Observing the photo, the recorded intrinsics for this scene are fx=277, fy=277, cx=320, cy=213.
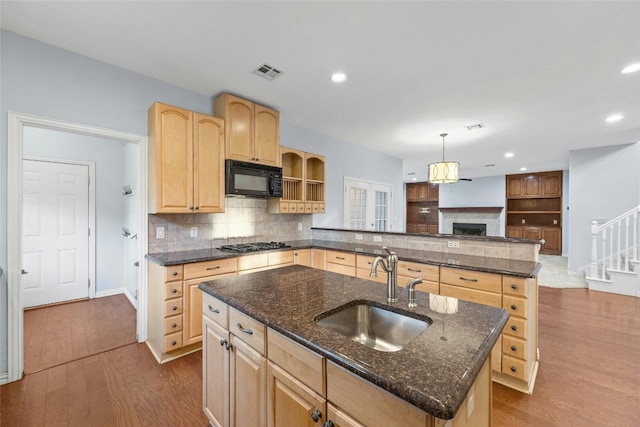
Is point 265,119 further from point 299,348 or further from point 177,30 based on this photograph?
point 299,348

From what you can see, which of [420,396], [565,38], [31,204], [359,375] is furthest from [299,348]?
[31,204]

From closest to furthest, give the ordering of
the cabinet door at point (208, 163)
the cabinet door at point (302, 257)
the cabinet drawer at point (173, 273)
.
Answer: the cabinet drawer at point (173, 273), the cabinet door at point (208, 163), the cabinet door at point (302, 257)

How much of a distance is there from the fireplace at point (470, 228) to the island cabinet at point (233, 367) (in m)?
9.55

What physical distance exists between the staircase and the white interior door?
806 cm

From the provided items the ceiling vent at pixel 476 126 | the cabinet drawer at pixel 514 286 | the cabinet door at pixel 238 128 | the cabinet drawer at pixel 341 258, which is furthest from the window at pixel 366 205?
the cabinet drawer at pixel 514 286

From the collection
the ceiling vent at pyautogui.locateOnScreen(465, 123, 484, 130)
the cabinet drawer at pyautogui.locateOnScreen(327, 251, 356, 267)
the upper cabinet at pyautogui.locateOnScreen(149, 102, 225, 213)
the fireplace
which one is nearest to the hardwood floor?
the upper cabinet at pyautogui.locateOnScreen(149, 102, 225, 213)

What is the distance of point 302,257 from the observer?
3621 millimetres

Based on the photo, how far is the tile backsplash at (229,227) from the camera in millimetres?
2900

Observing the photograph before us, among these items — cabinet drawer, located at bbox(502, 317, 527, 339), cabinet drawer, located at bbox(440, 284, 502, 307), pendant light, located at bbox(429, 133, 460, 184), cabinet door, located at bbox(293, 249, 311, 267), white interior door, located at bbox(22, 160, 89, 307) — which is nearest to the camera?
cabinet drawer, located at bbox(502, 317, 527, 339)

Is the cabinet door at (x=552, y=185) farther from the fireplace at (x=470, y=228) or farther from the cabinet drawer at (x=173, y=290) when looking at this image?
the cabinet drawer at (x=173, y=290)

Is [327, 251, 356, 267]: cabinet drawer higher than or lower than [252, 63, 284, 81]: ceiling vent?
lower

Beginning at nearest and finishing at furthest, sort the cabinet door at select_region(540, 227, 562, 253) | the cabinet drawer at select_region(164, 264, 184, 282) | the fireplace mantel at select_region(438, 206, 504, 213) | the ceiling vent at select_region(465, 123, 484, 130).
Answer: the cabinet drawer at select_region(164, 264, 184, 282)
the ceiling vent at select_region(465, 123, 484, 130)
the cabinet door at select_region(540, 227, 562, 253)
the fireplace mantel at select_region(438, 206, 504, 213)

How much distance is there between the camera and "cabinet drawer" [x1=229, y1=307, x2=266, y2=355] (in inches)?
48.8

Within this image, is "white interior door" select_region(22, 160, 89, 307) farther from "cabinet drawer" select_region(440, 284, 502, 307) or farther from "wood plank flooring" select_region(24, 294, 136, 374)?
"cabinet drawer" select_region(440, 284, 502, 307)
